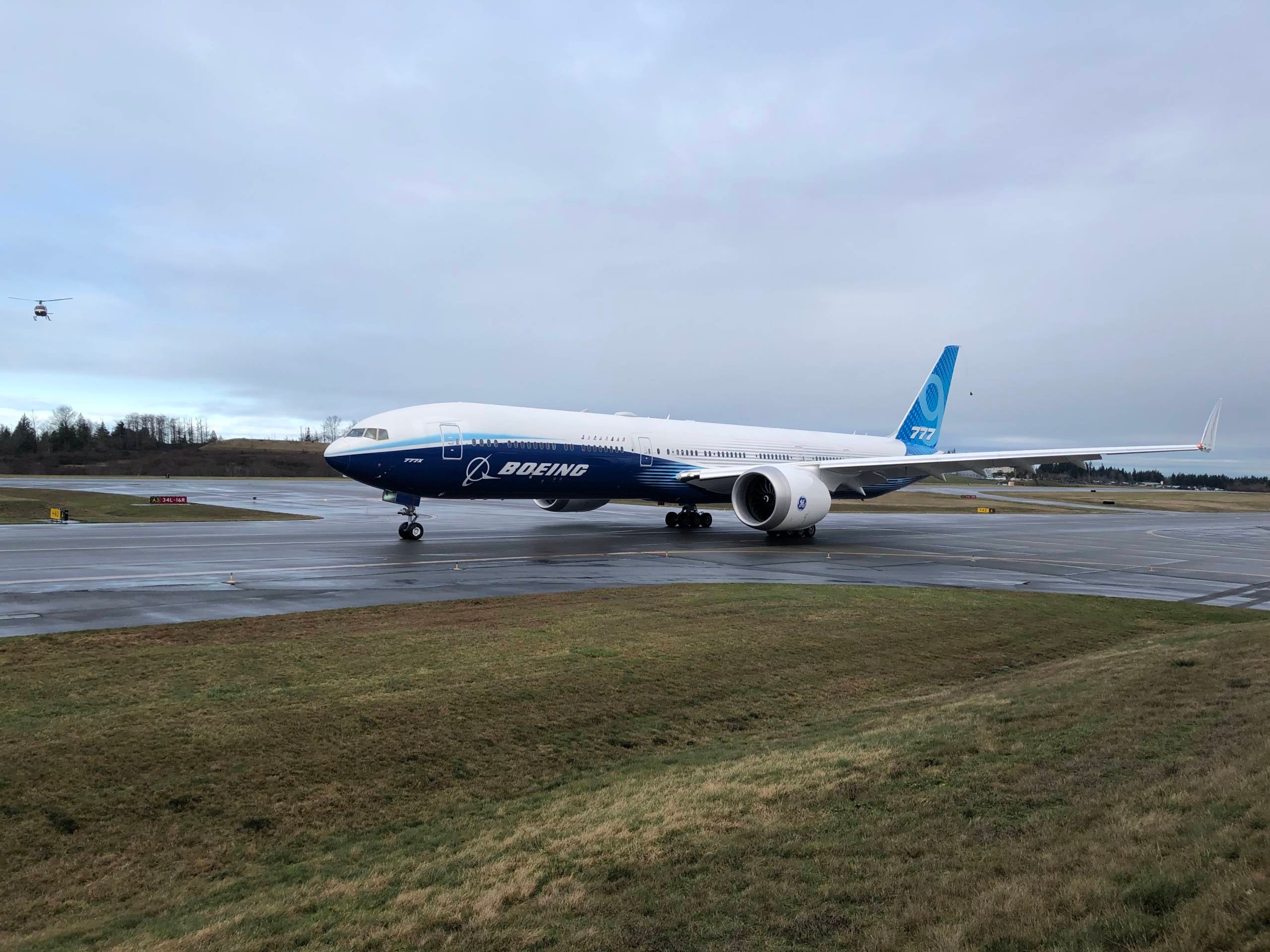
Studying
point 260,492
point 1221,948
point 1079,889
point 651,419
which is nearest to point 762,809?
point 1079,889

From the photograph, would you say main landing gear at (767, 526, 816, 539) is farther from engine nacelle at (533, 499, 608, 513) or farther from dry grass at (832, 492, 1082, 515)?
dry grass at (832, 492, 1082, 515)

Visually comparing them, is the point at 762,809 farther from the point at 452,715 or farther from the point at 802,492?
the point at 802,492

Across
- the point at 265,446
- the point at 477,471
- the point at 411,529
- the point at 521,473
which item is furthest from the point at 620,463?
the point at 265,446

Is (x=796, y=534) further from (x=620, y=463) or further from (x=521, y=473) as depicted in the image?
(x=521, y=473)

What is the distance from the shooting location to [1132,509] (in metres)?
63.4

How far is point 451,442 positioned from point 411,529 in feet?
9.64

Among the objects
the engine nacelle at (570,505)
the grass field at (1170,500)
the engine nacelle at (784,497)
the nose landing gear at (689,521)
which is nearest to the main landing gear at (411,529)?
the engine nacelle at (570,505)

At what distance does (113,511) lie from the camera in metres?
34.6

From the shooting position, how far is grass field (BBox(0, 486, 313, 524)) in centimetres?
3144

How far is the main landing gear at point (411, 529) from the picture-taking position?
24641 millimetres

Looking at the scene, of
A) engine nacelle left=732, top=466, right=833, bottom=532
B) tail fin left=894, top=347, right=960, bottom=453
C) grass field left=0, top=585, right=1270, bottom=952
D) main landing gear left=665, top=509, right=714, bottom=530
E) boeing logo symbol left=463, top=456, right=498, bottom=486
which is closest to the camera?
grass field left=0, top=585, right=1270, bottom=952

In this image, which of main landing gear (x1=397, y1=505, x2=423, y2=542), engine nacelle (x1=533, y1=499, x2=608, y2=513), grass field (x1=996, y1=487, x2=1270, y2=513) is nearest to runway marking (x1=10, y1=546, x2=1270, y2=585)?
main landing gear (x1=397, y1=505, x2=423, y2=542)

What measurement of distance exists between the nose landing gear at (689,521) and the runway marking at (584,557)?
23.3 feet

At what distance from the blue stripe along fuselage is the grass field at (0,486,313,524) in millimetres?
11124
